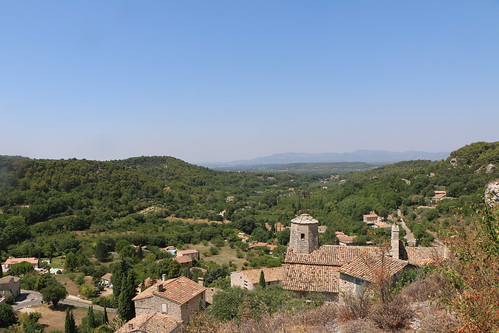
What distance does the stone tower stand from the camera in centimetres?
1809

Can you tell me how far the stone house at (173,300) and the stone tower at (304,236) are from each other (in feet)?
23.8

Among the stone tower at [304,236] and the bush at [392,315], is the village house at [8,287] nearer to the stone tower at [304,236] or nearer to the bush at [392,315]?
the stone tower at [304,236]

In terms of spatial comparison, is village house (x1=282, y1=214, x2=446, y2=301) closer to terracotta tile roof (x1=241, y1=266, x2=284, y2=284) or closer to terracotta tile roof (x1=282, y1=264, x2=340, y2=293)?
terracotta tile roof (x1=282, y1=264, x2=340, y2=293)

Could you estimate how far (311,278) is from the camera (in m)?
16.0

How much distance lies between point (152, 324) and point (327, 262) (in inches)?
401

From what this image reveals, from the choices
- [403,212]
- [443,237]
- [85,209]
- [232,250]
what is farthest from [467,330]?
[85,209]

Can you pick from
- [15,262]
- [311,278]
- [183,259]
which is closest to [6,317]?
[183,259]

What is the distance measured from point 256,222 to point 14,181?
165 ft

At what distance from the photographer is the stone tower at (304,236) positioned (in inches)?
712

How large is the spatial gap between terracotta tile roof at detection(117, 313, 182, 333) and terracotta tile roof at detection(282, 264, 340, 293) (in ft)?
21.8

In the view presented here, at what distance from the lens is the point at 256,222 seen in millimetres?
73438

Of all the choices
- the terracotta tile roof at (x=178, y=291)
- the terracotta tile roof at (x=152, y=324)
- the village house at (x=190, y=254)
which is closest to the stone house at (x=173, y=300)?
the terracotta tile roof at (x=178, y=291)

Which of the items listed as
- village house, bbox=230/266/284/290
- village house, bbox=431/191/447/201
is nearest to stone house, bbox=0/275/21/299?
village house, bbox=230/266/284/290

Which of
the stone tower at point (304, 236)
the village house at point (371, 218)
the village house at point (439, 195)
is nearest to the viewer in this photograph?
the stone tower at point (304, 236)
